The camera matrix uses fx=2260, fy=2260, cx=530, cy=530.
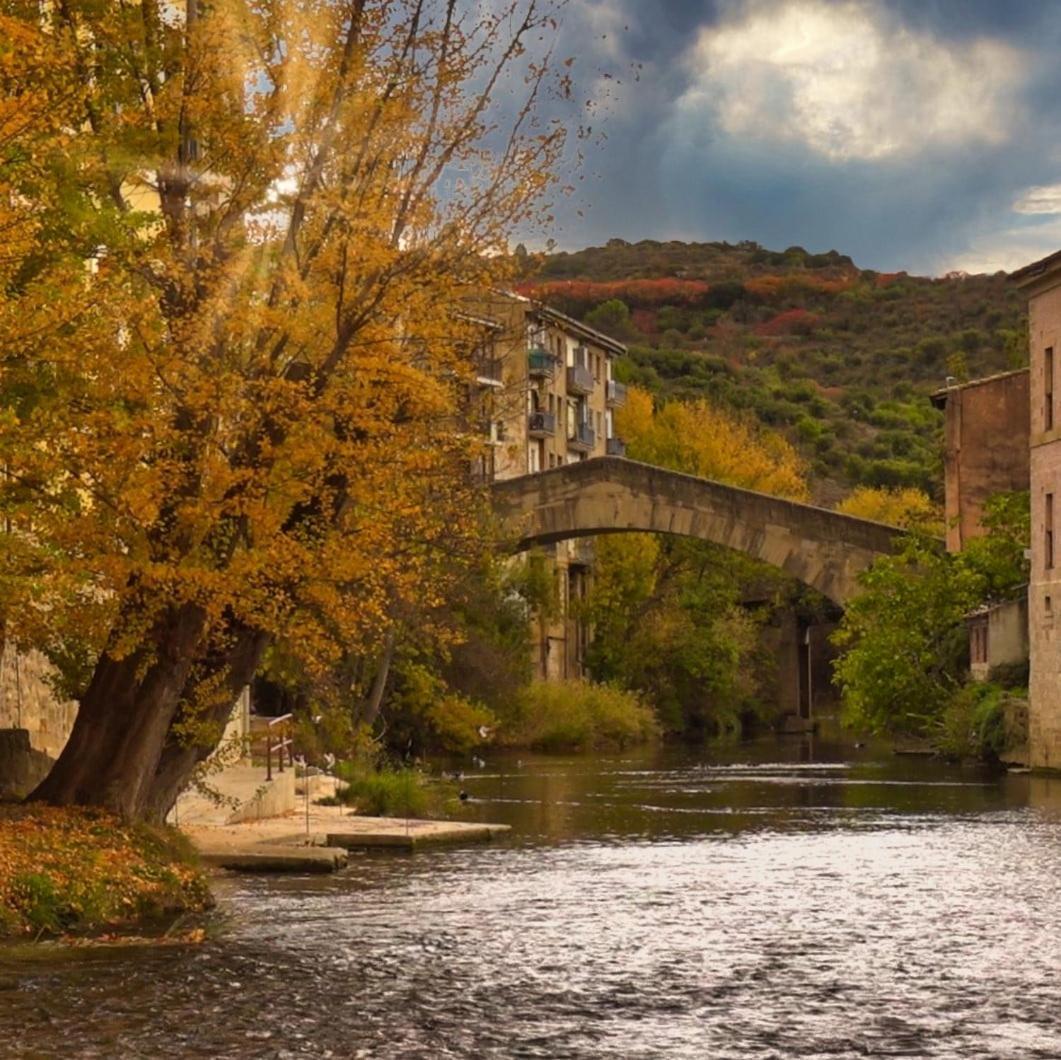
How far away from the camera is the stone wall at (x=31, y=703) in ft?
80.1

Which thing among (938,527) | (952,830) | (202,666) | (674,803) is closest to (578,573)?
(938,527)

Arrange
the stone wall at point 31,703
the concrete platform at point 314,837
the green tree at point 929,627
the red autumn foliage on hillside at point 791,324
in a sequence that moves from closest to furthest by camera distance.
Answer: the concrete platform at point 314,837, the stone wall at point 31,703, the green tree at point 929,627, the red autumn foliage on hillside at point 791,324

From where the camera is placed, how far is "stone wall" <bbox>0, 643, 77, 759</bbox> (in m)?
24.4

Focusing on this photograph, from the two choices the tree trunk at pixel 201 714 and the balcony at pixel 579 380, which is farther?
the balcony at pixel 579 380

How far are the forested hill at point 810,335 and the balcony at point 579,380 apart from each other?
12.7 metres

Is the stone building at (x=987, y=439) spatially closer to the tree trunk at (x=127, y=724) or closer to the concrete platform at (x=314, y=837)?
the concrete platform at (x=314, y=837)

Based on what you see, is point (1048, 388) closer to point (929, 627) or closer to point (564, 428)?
point (929, 627)

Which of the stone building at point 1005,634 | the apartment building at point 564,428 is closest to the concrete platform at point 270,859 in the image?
the stone building at point 1005,634

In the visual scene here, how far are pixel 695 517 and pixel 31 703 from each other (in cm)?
3412

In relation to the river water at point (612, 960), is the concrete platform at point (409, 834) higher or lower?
higher

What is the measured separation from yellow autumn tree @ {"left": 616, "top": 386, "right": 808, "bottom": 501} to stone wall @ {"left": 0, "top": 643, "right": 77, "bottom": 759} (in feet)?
173

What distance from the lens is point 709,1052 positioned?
41.3ft

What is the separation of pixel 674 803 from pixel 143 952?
19.5 meters

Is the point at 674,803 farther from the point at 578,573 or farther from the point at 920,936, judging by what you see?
the point at 578,573
